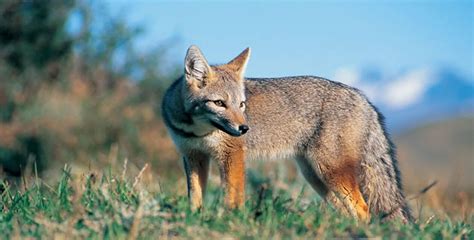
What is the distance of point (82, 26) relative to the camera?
67.5 ft

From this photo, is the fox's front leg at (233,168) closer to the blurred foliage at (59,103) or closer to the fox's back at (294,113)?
the fox's back at (294,113)

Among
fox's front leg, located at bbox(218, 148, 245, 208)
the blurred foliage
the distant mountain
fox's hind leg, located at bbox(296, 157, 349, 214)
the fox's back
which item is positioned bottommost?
the distant mountain

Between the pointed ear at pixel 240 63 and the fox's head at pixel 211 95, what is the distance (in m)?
0.09

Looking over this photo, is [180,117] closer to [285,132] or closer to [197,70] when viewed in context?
[197,70]

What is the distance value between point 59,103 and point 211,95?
12362 millimetres

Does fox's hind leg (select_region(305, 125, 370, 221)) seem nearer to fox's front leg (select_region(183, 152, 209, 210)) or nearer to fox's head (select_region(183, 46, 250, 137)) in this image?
fox's head (select_region(183, 46, 250, 137))

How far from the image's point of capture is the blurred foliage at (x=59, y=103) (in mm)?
17375

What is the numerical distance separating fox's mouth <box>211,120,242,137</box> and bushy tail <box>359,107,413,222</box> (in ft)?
4.90

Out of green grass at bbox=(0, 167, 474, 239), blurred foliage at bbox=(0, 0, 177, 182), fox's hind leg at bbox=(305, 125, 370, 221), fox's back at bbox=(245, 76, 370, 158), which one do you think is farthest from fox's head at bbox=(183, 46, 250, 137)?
blurred foliage at bbox=(0, 0, 177, 182)

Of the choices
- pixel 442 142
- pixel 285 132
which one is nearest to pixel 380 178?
pixel 285 132

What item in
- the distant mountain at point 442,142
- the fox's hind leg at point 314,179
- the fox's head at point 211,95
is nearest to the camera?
the fox's head at point 211,95

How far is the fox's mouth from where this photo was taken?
703 cm

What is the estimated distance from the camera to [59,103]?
19031 millimetres

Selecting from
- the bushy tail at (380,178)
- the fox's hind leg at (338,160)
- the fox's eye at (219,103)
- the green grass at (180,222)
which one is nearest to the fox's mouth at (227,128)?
the fox's eye at (219,103)
